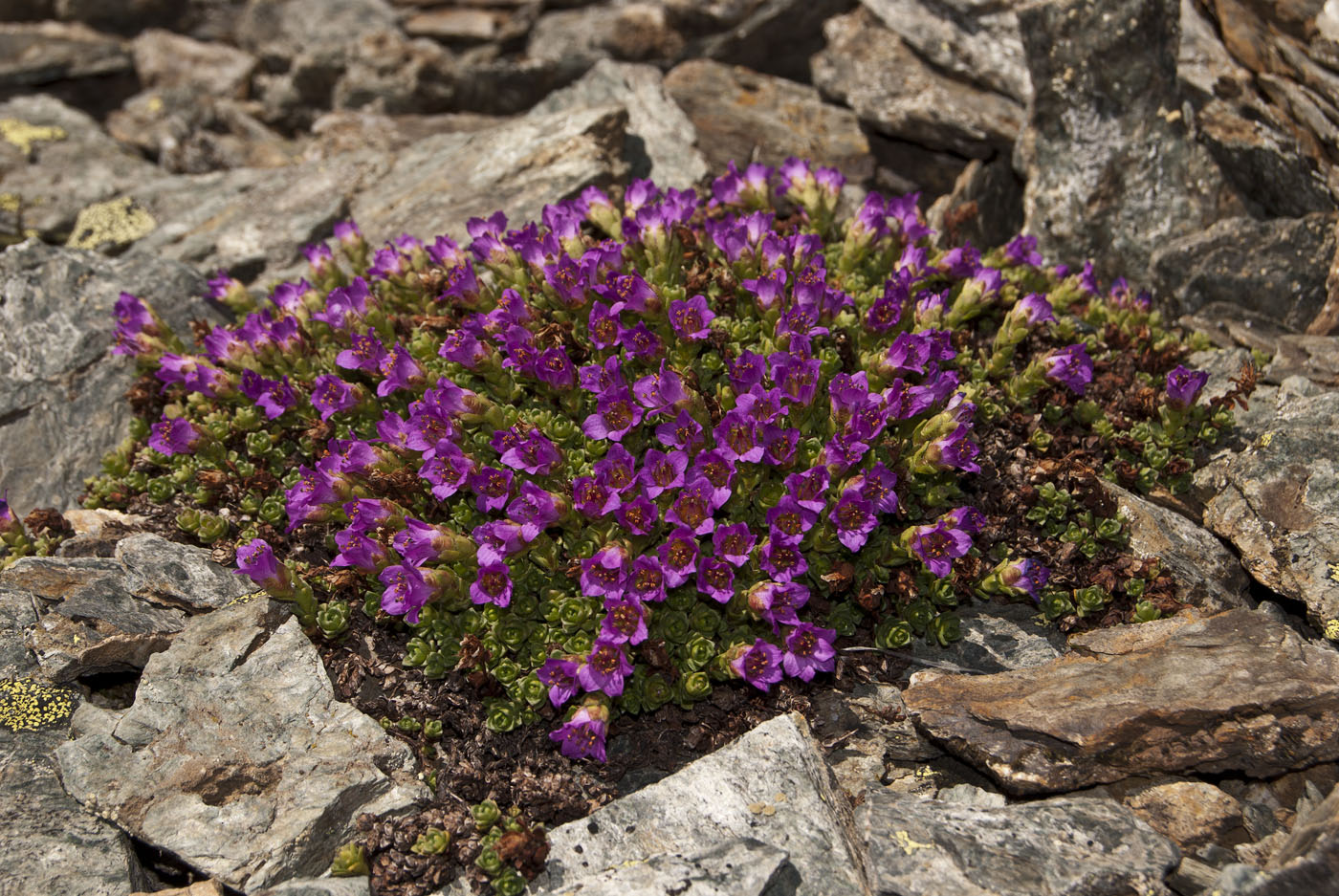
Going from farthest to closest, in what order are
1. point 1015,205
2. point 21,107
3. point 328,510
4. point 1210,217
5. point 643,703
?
point 21,107, point 1015,205, point 1210,217, point 328,510, point 643,703

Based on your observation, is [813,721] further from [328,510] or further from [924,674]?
[328,510]

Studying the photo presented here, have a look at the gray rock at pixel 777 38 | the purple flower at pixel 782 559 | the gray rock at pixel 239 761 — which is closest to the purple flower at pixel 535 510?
the purple flower at pixel 782 559

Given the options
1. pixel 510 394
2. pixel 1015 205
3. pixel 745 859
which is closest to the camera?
pixel 745 859

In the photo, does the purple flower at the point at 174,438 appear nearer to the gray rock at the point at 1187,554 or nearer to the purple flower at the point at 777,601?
the purple flower at the point at 777,601

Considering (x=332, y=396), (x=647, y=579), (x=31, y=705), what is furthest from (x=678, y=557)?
(x=31, y=705)

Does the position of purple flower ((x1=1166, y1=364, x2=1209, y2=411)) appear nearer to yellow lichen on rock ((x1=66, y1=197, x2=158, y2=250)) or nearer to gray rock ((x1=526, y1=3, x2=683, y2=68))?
gray rock ((x1=526, y1=3, x2=683, y2=68))

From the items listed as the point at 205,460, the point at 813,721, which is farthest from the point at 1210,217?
the point at 205,460


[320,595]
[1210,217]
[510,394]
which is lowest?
[320,595]
